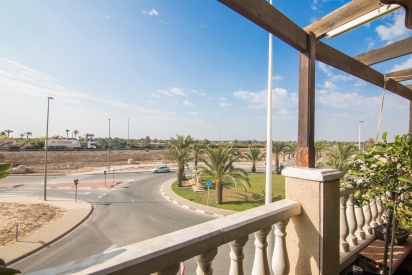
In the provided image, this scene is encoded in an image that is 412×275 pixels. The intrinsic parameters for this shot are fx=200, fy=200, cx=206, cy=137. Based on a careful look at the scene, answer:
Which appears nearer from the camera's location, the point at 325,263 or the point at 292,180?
the point at 325,263

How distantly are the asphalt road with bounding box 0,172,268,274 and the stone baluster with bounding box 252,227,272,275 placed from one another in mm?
6476

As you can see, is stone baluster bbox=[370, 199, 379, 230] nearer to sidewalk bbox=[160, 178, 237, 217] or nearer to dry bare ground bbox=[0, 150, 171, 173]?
sidewalk bbox=[160, 178, 237, 217]

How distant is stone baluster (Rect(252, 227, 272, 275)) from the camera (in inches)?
62.3

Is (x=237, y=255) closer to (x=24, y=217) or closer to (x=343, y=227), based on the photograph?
(x=343, y=227)

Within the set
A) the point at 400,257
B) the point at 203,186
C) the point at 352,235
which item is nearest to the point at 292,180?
the point at 352,235

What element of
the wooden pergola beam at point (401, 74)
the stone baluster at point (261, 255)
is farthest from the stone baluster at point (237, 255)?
the wooden pergola beam at point (401, 74)

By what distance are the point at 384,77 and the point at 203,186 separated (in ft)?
66.6

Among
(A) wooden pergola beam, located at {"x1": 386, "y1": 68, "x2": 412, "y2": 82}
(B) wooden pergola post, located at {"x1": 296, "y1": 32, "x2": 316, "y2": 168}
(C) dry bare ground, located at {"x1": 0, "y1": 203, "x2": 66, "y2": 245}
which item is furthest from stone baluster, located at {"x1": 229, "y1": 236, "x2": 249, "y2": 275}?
(C) dry bare ground, located at {"x1": 0, "y1": 203, "x2": 66, "y2": 245}

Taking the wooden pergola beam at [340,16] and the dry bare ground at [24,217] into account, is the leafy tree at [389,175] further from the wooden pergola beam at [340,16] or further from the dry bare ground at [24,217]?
the dry bare ground at [24,217]

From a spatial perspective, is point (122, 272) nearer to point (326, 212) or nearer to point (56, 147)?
point (326, 212)

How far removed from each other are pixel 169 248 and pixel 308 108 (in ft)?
6.01

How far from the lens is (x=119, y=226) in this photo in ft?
40.7

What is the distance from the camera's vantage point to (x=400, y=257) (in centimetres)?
259

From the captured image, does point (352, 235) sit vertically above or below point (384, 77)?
below
